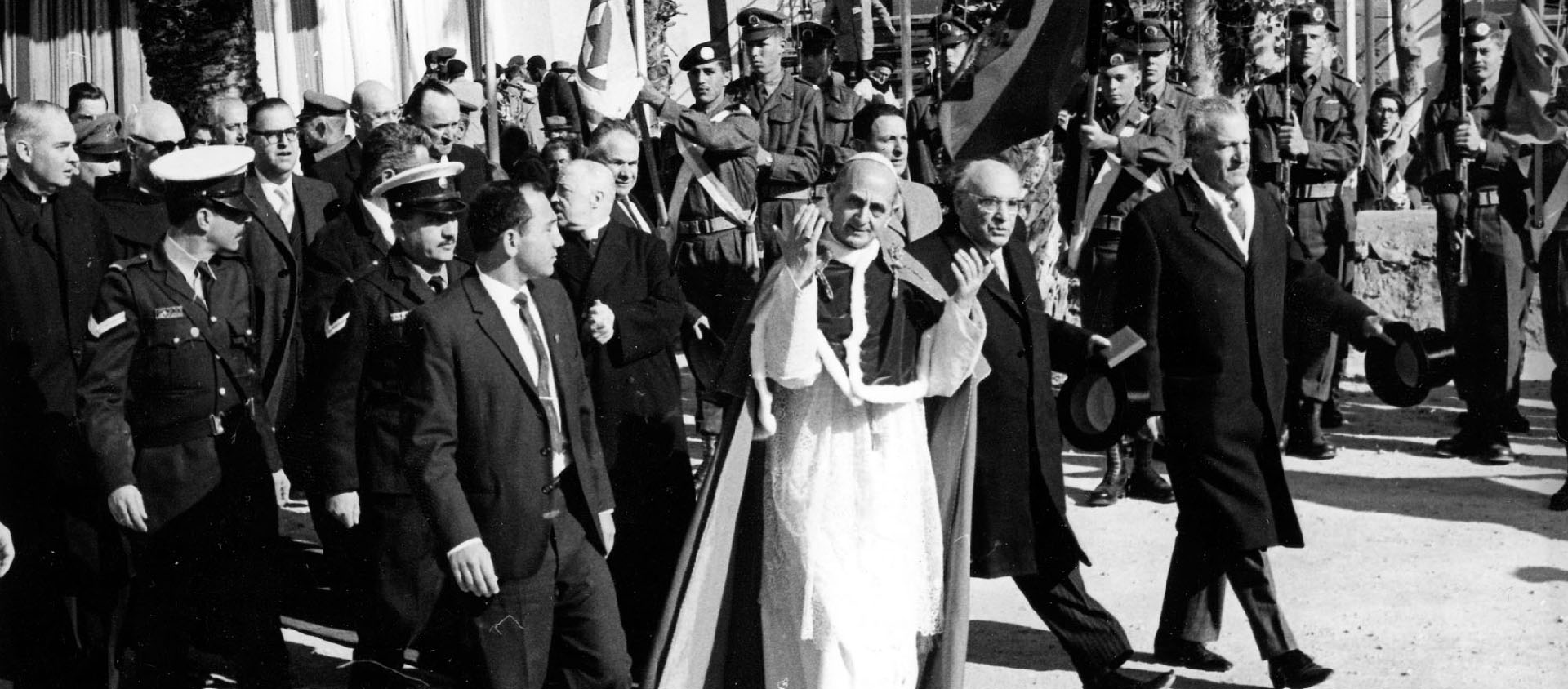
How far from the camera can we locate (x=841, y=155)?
374 inches

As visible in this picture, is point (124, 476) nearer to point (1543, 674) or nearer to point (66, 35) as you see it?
point (1543, 674)

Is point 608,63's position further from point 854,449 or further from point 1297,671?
point 1297,671

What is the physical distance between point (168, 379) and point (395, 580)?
890mm

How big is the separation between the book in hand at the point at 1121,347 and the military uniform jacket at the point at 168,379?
2621mm

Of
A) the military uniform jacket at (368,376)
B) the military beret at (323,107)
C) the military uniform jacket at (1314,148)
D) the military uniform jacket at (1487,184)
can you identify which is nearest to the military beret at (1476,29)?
the military uniform jacket at (1487,184)

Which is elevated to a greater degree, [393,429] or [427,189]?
[427,189]

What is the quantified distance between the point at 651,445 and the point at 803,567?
4.58ft

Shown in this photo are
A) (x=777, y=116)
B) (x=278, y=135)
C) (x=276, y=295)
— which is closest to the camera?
(x=276, y=295)

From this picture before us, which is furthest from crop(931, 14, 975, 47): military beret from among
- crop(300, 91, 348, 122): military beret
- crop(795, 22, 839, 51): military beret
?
crop(300, 91, 348, 122): military beret

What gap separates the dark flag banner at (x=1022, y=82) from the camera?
6.50 meters

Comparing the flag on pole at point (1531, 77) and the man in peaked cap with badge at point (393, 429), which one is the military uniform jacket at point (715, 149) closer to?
the man in peaked cap with badge at point (393, 429)

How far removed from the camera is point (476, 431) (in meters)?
4.93

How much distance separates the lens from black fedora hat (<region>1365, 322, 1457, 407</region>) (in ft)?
21.1

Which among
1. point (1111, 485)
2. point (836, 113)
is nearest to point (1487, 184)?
point (1111, 485)
